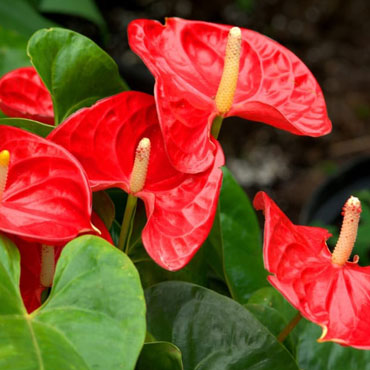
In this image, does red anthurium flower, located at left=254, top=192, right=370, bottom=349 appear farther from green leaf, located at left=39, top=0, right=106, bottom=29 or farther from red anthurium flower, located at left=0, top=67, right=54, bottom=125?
green leaf, located at left=39, top=0, right=106, bottom=29

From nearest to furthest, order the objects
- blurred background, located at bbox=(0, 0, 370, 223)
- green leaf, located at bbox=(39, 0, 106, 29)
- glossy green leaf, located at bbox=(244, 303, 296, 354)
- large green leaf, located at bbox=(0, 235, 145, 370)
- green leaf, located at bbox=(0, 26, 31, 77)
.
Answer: large green leaf, located at bbox=(0, 235, 145, 370)
glossy green leaf, located at bbox=(244, 303, 296, 354)
green leaf, located at bbox=(0, 26, 31, 77)
green leaf, located at bbox=(39, 0, 106, 29)
blurred background, located at bbox=(0, 0, 370, 223)

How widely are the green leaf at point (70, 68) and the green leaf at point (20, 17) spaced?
69 centimetres

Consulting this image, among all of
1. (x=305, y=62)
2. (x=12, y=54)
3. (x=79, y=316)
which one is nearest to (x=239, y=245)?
(x=79, y=316)

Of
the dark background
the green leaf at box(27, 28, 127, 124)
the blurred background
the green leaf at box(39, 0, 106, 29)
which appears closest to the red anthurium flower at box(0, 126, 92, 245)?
the green leaf at box(27, 28, 127, 124)

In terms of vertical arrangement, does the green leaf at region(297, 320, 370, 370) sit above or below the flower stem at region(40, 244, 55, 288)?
below

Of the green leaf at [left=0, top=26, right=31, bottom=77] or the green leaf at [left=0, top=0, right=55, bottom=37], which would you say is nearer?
the green leaf at [left=0, top=26, right=31, bottom=77]

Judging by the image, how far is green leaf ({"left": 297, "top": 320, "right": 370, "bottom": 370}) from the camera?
68 centimetres

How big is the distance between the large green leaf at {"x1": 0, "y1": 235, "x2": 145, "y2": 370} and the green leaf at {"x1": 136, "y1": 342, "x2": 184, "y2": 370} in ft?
0.28

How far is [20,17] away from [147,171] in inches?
34.5

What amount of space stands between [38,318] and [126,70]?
1.59 meters

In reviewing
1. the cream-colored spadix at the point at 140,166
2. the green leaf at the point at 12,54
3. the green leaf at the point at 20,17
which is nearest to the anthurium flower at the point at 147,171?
the cream-colored spadix at the point at 140,166

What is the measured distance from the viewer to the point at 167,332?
1.99ft

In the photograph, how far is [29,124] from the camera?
2.03 feet

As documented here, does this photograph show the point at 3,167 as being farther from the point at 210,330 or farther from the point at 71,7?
the point at 71,7
